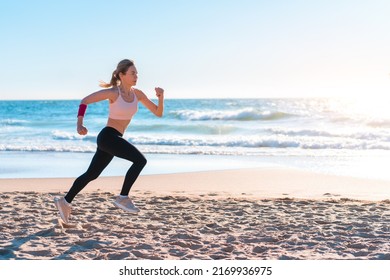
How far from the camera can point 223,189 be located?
30.9ft

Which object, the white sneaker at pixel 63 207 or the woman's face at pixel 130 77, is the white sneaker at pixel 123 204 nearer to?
the white sneaker at pixel 63 207

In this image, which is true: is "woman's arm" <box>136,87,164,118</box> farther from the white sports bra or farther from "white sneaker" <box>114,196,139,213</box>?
"white sneaker" <box>114,196,139,213</box>

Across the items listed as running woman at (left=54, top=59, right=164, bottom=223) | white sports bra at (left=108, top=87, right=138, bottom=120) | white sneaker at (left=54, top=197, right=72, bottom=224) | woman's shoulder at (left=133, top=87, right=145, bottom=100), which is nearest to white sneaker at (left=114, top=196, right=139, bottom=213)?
running woman at (left=54, top=59, right=164, bottom=223)

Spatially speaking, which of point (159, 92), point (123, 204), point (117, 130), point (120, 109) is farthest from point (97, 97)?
point (123, 204)

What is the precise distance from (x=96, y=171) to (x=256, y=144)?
1513 cm

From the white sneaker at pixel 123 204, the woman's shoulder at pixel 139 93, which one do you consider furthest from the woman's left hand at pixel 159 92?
the white sneaker at pixel 123 204

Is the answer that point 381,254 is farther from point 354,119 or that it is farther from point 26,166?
point 354,119

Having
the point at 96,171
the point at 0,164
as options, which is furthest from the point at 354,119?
the point at 96,171

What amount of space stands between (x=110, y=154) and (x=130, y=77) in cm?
79

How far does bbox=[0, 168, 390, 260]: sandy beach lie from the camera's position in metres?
4.96

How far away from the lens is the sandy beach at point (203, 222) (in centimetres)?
496

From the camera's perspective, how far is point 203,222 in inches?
247

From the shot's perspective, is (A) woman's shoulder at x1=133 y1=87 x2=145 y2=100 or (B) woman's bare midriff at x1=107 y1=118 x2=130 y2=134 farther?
(A) woman's shoulder at x1=133 y1=87 x2=145 y2=100

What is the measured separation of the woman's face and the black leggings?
49 centimetres
